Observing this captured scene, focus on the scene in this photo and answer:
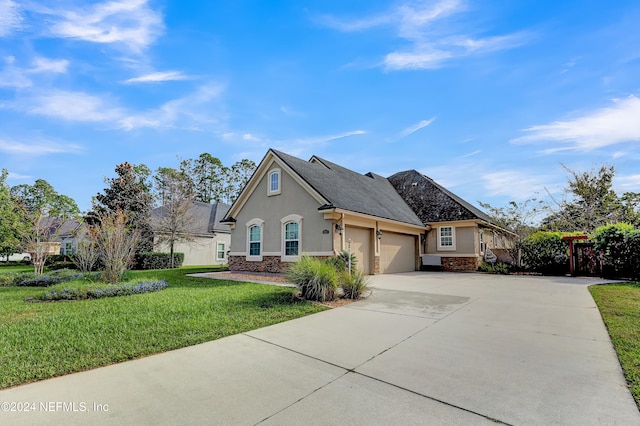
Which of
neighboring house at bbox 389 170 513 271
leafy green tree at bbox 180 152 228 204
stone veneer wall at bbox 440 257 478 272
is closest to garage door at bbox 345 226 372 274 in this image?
neighboring house at bbox 389 170 513 271

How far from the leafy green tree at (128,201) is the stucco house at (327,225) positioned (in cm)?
848

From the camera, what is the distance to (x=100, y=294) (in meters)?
8.77

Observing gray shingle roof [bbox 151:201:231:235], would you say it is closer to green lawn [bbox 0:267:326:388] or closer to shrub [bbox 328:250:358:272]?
shrub [bbox 328:250:358:272]

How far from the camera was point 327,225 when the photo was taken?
43.7 feet

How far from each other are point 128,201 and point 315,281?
19287mm

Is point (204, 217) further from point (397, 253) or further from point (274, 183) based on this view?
point (397, 253)

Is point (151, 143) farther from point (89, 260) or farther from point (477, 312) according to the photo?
point (477, 312)

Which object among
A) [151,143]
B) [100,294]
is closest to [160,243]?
[151,143]

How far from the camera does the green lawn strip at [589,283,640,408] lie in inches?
144

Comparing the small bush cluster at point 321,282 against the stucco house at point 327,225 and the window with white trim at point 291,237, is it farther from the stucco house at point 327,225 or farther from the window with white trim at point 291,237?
the window with white trim at point 291,237

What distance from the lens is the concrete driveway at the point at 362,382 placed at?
274 cm

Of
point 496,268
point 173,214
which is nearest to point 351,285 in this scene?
point 496,268

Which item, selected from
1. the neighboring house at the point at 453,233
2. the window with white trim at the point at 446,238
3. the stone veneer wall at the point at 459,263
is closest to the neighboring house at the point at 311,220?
the neighboring house at the point at 453,233

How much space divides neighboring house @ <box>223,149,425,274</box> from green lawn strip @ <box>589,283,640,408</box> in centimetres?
812
